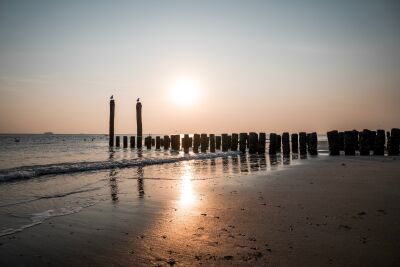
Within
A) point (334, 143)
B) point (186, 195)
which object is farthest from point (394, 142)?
point (186, 195)

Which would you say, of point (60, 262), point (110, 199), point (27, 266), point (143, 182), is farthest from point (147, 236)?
point (143, 182)

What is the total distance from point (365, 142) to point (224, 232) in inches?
582

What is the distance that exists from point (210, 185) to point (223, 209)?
2.40 m

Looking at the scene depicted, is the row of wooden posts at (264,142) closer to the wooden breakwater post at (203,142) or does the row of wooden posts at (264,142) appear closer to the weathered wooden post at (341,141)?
the wooden breakwater post at (203,142)

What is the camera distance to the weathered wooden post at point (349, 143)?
15.7m

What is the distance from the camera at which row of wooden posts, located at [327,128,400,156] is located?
14898mm

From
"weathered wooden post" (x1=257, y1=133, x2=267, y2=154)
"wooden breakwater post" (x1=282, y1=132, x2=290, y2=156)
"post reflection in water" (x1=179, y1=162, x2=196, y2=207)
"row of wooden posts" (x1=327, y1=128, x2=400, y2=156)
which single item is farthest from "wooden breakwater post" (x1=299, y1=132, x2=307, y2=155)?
"post reflection in water" (x1=179, y1=162, x2=196, y2=207)

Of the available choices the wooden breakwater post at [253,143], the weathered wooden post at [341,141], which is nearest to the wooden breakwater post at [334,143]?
the weathered wooden post at [341,141]

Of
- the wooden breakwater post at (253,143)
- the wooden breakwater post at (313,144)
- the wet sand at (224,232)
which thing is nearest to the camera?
the wet sand at (224,232)

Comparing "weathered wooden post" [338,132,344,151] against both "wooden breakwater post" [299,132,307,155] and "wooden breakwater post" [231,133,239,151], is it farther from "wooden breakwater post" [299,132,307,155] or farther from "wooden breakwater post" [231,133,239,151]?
"wooden breakwater post" [231,133,239,151]

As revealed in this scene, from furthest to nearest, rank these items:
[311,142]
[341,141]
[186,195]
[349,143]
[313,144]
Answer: [311,142]
[313,144]
[341,141]
[349,143]
[186,195]

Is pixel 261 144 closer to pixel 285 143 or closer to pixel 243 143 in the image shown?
pixel 243 143

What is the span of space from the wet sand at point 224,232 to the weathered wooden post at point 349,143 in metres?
10.7

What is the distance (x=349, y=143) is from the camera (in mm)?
15812
